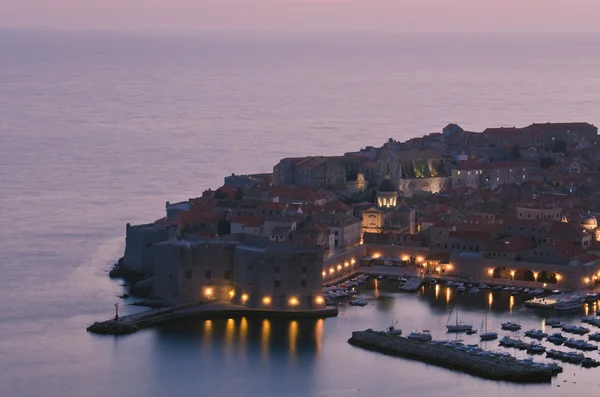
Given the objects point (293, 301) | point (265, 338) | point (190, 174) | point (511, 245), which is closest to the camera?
point (265, 338)

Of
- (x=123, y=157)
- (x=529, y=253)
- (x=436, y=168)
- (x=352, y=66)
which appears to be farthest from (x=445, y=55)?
(x=529, y=253)

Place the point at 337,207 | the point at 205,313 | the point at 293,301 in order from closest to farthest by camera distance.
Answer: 1. the point at 205,313
2. the point at 293,301
3. the point at 337,207

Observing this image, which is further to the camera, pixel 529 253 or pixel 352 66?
pixel 352 66

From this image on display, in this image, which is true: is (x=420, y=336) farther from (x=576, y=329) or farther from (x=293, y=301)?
(x=293, y=301)

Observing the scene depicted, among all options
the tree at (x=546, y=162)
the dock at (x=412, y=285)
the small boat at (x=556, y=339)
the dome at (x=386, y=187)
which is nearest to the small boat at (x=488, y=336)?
the small boat at (x=556, y=339)

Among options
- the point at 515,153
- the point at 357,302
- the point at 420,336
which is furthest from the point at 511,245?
the point at 515,153

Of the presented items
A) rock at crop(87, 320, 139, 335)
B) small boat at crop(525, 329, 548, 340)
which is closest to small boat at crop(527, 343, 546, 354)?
small boat at crop(525, 329, 548, 340)

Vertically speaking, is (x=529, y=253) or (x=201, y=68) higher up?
(x=201, y=68)

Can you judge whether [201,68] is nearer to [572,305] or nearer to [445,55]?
[445,55]
